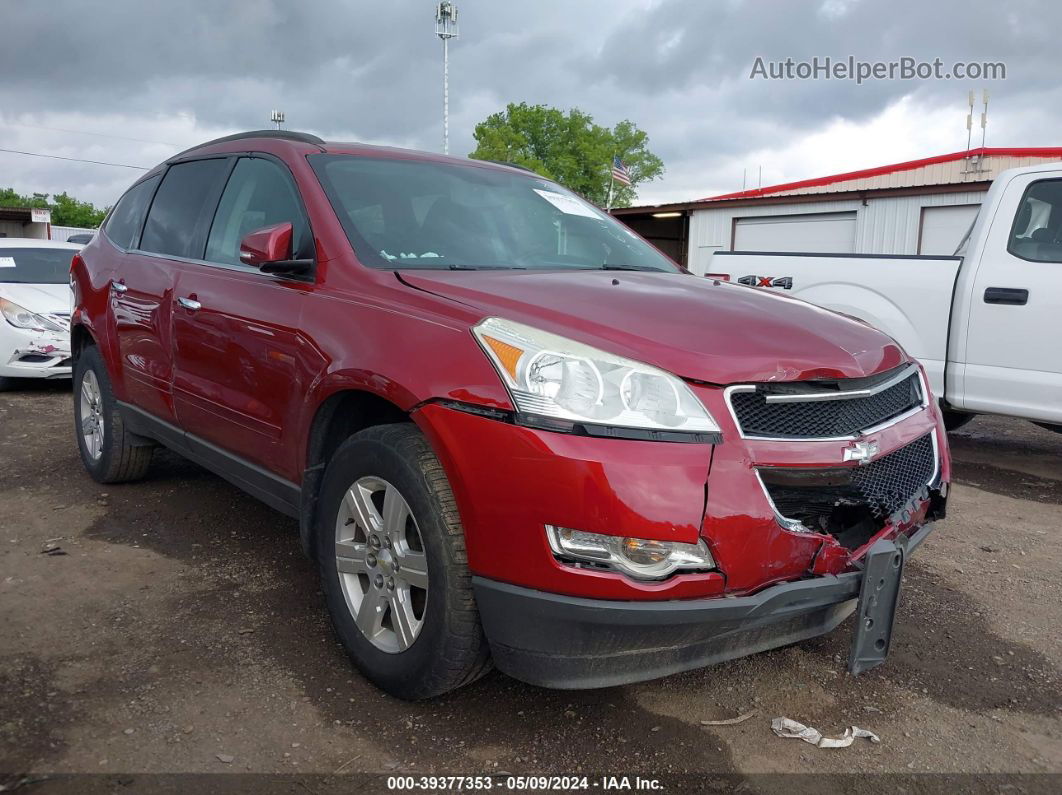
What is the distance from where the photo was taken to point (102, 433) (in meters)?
4.84

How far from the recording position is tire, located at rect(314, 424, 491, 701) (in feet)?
7.52

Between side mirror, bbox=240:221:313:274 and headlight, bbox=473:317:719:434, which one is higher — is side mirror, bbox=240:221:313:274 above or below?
above

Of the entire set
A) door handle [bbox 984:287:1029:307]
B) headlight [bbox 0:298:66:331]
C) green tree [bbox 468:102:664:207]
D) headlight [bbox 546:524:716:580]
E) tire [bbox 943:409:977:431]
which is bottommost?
tire [bbox 943:409:977:431]

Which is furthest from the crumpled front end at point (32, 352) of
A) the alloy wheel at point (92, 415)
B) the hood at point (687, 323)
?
the hood at point (687, 323)

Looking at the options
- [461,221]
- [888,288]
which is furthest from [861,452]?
[888,288]

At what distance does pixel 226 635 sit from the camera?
3064 mm

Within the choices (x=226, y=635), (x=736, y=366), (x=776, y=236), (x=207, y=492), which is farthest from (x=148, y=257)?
(x=776, y=236)

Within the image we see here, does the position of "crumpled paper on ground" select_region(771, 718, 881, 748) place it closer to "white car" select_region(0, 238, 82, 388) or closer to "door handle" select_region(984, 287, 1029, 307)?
"door handle" select_region(984, 287, 1029, 307)

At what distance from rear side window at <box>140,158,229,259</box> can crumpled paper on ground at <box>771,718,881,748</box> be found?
9.75 ft

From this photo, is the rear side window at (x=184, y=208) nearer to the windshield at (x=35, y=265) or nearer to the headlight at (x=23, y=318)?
the headlight at (x=23, y=318)

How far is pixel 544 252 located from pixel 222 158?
5.41 ft

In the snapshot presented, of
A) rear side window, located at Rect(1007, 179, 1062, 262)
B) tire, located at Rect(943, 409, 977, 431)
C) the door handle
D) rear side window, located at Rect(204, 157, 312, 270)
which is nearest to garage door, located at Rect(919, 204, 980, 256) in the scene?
tire, located at Rect(943, 409, 977, 431)

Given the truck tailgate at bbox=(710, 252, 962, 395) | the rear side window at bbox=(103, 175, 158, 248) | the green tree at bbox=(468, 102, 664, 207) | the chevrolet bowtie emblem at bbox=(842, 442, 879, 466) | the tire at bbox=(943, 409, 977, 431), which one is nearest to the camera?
the chevrolet bowtie emblem at bbox=(842, 442, 879, 466)

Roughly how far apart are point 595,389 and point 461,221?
1.39 metres
